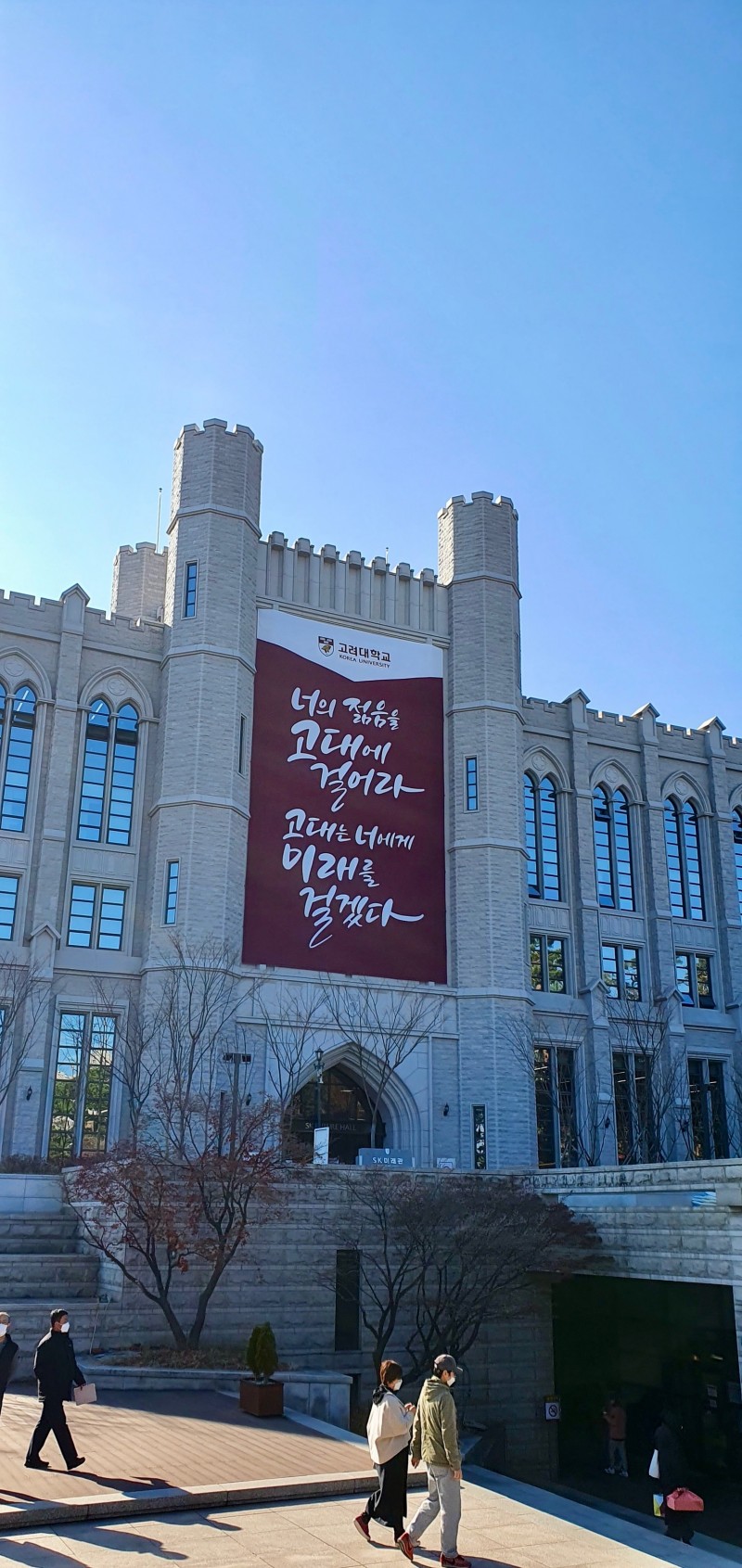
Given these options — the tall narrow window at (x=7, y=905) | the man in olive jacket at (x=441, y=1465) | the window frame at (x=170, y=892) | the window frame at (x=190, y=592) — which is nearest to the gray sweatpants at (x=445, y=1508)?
the man in olive jacket at (x=441, y=1465)

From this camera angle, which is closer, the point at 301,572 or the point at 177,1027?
the point at 177,1027

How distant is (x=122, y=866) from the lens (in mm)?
32969

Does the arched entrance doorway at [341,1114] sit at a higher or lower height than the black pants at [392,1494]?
higher

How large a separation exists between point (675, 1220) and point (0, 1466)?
39.1 ft

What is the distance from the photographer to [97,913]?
32344 millimetres

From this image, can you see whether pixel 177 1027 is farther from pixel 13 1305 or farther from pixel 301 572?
pixel 301 572

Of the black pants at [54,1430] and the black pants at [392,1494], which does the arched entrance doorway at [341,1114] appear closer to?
the black pants at [54,1430]

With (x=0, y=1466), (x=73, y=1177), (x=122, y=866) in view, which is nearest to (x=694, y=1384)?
(x=73, y=1177)

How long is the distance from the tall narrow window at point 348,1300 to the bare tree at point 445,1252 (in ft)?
0.52

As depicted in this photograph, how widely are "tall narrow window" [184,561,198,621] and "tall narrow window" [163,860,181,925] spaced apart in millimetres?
6839

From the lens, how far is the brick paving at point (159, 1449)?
1139 cm

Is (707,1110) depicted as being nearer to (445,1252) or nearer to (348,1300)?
(445,1252)

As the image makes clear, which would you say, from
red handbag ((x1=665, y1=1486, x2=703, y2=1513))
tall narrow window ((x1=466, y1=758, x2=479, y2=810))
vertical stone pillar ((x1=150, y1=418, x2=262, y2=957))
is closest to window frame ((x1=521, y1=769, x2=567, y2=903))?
tall narrow window ((x1=466, y1=758, x2=479, y2=810))

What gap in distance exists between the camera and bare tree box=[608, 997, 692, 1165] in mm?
35875
